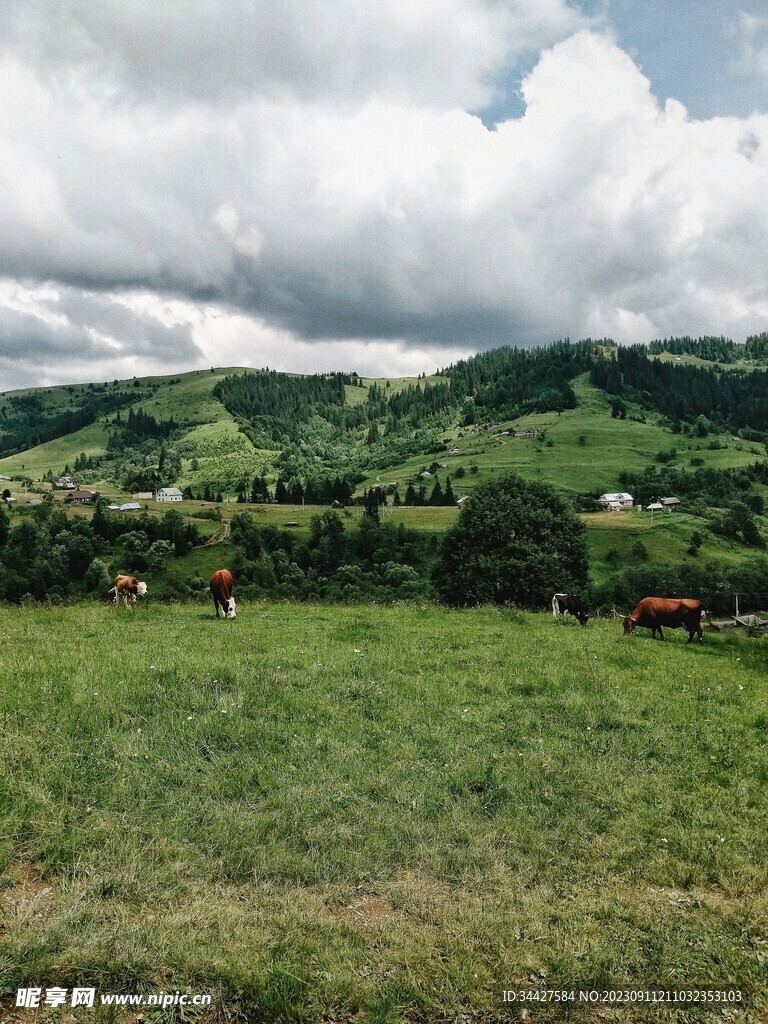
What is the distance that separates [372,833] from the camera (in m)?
8.03

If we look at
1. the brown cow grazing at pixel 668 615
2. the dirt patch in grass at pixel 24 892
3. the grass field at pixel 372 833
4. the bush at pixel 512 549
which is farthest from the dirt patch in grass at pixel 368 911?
the bush at pixel 512 549

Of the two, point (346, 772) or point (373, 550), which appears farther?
point (373, 550)

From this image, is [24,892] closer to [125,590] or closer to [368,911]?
[368,911]

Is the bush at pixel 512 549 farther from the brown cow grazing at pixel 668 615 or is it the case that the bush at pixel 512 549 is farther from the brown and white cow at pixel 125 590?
the brown and white cow at pixel 125 590

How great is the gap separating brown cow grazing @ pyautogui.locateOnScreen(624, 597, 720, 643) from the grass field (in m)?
8.23

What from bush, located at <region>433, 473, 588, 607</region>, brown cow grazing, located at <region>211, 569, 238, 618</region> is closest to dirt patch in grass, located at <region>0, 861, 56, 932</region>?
brown cow grazing, located at <region>211, 569, 238, 618</region>

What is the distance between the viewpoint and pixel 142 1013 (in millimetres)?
Result: 5098

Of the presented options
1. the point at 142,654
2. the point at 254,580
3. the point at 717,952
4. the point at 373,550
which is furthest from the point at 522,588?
the point at 373,550

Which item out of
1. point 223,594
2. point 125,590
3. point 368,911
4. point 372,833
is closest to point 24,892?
point 368,911

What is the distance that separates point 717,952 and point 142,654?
13069mm

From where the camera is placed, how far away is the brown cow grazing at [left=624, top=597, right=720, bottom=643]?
22625mm

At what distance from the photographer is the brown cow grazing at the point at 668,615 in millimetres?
22625

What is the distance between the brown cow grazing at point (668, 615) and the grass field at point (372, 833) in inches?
324

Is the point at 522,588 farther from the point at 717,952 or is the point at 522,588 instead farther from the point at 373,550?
the point at 373,550
